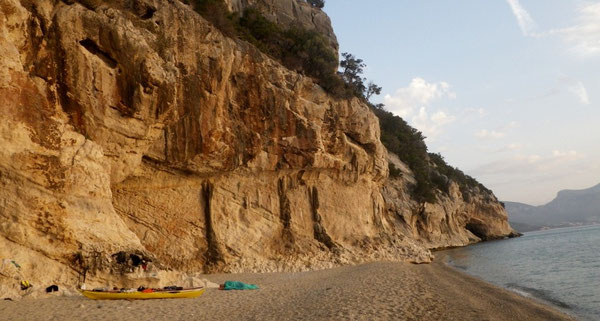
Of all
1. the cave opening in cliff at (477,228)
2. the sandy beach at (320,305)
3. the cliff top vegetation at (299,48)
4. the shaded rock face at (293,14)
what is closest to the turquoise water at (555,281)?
the sandy beach at (320,305)

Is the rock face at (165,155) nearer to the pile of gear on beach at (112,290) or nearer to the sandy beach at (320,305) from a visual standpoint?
the pile of gear on beach at (112,290)

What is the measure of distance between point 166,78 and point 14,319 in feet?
31.0

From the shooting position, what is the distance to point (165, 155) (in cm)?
1823

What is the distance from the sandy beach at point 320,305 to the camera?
10.3 meters

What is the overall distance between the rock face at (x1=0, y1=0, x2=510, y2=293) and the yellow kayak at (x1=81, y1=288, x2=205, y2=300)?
929mm

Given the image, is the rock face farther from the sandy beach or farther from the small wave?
the small wave

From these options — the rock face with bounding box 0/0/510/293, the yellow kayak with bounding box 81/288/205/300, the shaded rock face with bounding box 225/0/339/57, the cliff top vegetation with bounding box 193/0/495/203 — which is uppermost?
the shaded rock face with bounding box 225/0/339/57

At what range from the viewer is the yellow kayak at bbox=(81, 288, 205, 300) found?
1144 centimetres

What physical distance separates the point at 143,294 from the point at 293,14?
28.9 m

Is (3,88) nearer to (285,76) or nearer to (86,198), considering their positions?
(86,198)

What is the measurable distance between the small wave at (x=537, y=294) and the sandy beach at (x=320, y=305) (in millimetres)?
1590

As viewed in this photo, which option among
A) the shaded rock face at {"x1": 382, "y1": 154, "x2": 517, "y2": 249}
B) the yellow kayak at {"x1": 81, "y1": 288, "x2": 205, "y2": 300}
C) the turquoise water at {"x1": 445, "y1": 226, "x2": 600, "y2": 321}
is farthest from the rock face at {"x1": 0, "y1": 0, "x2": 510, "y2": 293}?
Result: the shaded rock face at {"x1": 382, "y1": 154, "x2": 517, "y2": 249}

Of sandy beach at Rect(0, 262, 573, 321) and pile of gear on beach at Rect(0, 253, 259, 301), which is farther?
pile of gear on beach at Rect(0, 253, 259, 301)

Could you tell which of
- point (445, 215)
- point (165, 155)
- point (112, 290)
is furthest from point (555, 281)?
point (445, 215)
